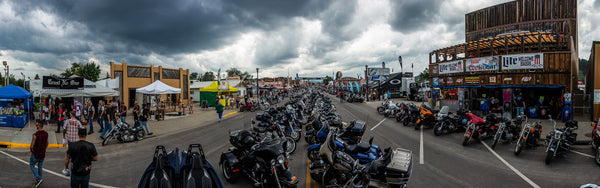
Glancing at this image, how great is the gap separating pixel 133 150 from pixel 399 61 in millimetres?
34683

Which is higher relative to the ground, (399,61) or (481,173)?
Result: (399,61)

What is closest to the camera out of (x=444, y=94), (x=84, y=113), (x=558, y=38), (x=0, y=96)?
(x=0, y=96)

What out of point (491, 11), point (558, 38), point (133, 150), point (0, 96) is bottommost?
point (133, 150)

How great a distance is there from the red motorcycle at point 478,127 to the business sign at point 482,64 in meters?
9.39

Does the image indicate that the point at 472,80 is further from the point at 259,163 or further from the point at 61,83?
the point at 61,83

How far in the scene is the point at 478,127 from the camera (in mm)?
7938

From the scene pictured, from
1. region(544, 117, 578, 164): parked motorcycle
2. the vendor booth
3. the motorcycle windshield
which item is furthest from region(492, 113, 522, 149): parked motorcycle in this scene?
the vendor booth

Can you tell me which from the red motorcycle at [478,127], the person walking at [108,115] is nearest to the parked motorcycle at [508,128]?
the red motorcycle at [478,127]

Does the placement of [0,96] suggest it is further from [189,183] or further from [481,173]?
[481,173]

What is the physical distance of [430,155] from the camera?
6.74 m

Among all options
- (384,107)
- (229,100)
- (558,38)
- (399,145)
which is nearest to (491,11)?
(558,38)

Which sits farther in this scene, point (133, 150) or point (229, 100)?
point (229, 100)

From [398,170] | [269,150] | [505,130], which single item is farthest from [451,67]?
[269,150]

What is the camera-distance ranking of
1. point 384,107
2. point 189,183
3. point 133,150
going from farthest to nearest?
point 384,107
point 133,150
point 189,183
